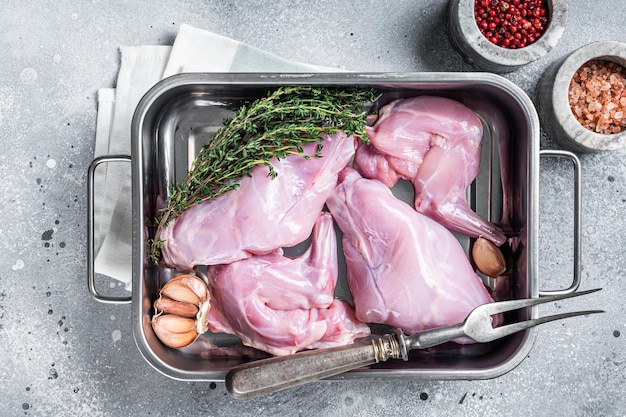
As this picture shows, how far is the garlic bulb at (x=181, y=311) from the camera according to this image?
132 cm

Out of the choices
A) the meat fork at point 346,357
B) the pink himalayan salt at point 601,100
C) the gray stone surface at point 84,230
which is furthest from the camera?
the gray stone surface at point 84,230

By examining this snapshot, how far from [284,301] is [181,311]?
0.24 metres

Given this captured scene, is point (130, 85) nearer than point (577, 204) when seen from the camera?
No

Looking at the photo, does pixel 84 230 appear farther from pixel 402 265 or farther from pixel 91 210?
pixel 402 265

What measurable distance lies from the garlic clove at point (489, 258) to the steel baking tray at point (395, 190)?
0.03m

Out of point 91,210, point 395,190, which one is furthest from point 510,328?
point 91,210

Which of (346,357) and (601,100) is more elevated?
(601,100)

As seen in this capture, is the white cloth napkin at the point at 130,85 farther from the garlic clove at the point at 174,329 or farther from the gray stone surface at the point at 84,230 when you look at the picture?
the garlic clove at the point at 174,329

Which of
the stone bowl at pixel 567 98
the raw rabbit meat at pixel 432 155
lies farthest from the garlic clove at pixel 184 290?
the stone bowl at pixel 567 98

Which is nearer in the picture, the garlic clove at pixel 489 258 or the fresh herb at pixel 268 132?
the fresh herb at pixel 268 132

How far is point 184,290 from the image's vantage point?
133 centimetres

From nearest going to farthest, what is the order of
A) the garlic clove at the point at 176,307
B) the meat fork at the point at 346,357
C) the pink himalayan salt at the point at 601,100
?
the meat fork at the point at 346,357 → the garlic clove at the point at 176,307 → the pink himalayan salt at the point at 601,100

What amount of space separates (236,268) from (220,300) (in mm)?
98

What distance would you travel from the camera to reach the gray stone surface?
Answer: 5.10 ft
